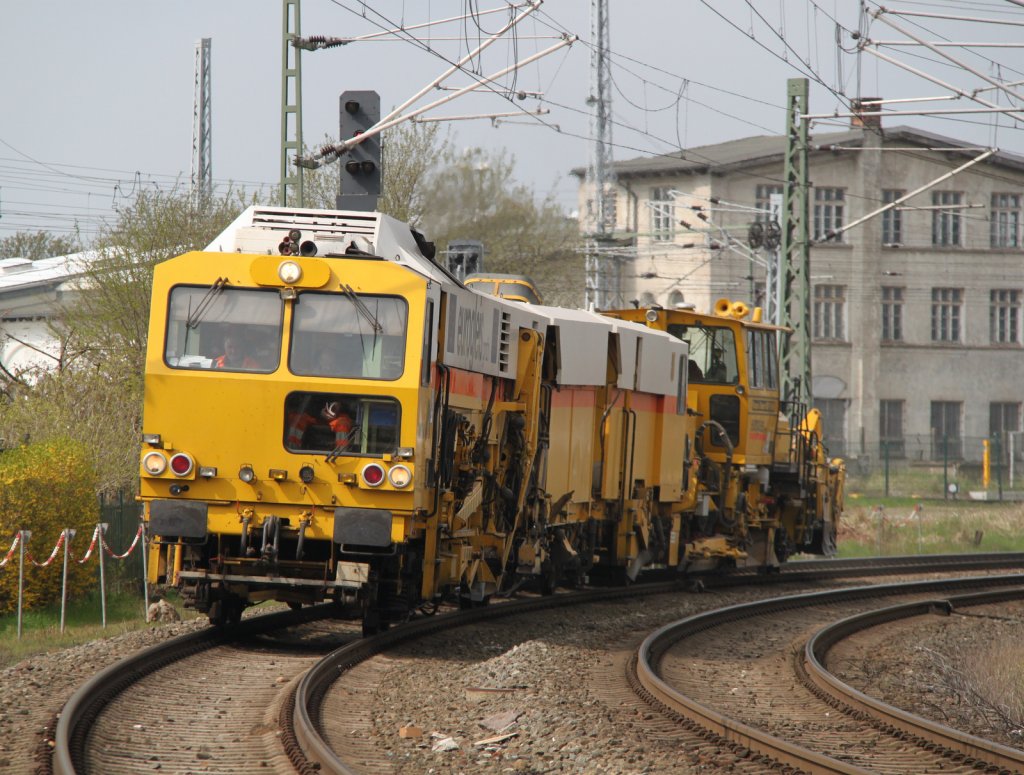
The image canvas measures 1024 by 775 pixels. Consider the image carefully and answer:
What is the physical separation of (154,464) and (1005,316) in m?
54.6

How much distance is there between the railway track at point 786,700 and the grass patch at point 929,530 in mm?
14874

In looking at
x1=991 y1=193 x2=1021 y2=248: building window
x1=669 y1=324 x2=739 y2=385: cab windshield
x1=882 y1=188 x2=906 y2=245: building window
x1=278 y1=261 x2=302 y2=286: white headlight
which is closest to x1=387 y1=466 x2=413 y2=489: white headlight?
x1=278 y1=261 x2=302 y2=286: white headlight

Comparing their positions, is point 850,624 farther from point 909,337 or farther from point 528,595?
point 909,337

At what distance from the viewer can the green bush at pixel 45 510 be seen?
52.4ft

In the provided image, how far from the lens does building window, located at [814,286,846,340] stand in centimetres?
5791

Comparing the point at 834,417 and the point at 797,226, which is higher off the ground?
the point at 797,226

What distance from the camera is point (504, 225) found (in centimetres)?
4041

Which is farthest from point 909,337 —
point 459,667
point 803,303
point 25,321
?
point 459,667

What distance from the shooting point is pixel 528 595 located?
60.8 ft

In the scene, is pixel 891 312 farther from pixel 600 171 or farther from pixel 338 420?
pixel 338 420

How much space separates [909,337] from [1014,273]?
19.3 ft

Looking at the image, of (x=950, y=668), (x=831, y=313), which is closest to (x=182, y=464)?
(x=950, y=668)

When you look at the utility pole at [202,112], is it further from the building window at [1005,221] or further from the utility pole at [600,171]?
the building window at [1005,221]

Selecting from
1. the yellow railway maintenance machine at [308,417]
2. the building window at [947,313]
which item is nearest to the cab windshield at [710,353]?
the yellow railway maintenance machine at [308,417]
